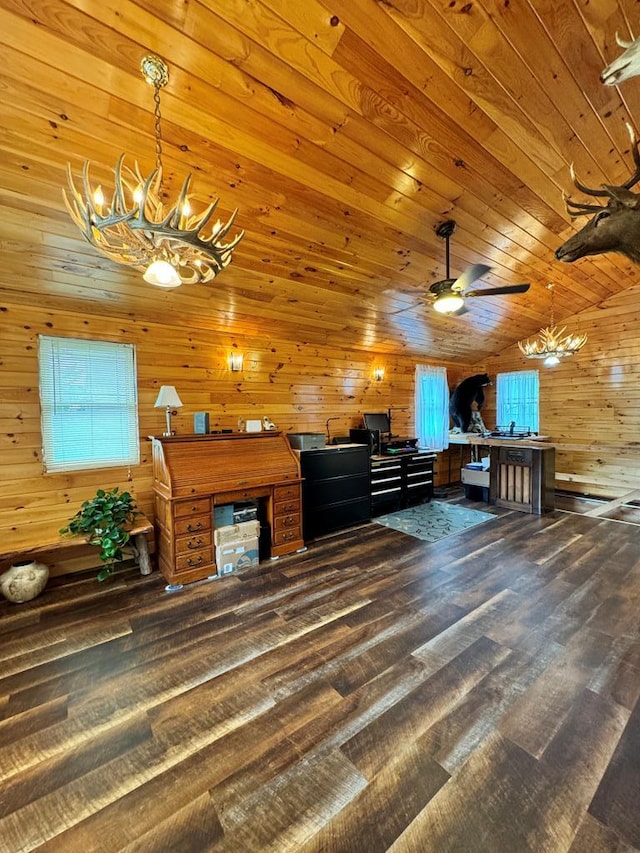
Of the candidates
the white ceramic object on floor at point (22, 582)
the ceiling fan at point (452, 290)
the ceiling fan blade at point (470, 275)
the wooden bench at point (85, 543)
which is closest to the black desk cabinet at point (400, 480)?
the ceiling fan at point (452, 290)

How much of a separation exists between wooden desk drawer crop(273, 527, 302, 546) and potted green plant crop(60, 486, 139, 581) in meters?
1.38

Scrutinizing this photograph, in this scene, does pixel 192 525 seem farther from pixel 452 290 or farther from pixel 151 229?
pixel 452 290

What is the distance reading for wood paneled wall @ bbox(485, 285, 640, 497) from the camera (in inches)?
212

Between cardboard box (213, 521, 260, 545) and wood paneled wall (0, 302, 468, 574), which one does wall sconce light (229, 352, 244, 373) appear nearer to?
wood paneled wall (0, 302, 468, 574)

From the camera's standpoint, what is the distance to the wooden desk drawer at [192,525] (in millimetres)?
2982

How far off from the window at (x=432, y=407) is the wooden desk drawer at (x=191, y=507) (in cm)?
435

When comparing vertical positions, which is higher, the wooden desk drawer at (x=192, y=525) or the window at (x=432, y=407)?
the window at (x=432, y=407)

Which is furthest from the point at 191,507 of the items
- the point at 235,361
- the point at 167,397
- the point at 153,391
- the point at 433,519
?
the point at 433,519

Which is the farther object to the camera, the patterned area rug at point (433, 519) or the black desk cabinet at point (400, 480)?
the black desk cabinet at point (400, 480)

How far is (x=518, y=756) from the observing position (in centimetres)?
145

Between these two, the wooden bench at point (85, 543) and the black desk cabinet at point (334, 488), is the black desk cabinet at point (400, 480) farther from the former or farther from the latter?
the wooden bench at point (85, 543)

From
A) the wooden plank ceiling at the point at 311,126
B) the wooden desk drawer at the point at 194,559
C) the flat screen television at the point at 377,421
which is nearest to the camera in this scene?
the wooden plank ceiling at the point at 311,126

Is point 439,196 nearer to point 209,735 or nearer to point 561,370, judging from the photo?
point 209,735

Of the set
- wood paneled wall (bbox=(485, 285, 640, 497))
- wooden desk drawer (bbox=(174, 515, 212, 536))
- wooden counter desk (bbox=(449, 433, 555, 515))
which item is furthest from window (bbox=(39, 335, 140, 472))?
wood paneled wall (bbox=(485, 285, 640, 497))
